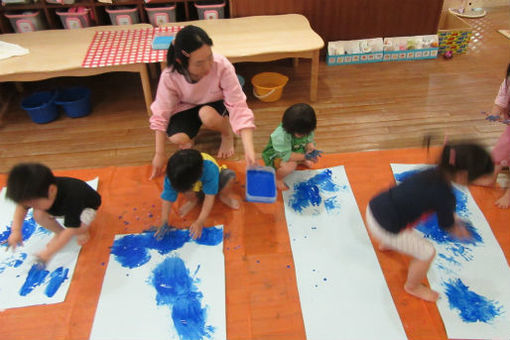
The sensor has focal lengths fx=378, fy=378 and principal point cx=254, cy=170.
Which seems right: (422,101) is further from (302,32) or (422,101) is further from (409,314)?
(409,314)

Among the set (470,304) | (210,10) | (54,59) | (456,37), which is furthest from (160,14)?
(470,304)

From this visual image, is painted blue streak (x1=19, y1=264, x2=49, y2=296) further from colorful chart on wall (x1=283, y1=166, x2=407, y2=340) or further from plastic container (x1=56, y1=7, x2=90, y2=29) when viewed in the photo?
plastic container (x1=56, y1=7, x2=90, y2=29)

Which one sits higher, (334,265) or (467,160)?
(467,160)

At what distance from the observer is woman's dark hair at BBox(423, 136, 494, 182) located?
1.24m

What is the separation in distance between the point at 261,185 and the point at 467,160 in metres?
0.95

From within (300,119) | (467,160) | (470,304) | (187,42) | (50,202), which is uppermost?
(187,42)

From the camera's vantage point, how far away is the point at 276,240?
1.77 metres

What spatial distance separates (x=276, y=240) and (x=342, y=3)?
2.23m

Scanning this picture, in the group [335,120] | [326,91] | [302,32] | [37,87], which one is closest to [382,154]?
[335,120]

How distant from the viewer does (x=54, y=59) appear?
2.40 meters

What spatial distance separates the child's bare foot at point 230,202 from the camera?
6.31ft

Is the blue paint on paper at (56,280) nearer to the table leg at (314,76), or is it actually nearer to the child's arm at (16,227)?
the child's arm at (16,227)

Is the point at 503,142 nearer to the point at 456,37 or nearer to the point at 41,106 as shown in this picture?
the point at 456,37

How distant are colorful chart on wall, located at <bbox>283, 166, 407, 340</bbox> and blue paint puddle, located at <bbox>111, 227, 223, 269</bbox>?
1.25 feet
